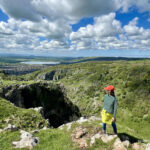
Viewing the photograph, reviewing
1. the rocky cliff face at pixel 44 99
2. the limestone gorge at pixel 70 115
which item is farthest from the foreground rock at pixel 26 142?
the rocky cliff face at pixel 44 99

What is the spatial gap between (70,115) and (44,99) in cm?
1983

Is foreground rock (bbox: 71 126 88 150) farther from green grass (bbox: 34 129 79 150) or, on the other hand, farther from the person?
the person

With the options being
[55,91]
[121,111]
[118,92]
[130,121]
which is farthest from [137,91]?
[55,91]

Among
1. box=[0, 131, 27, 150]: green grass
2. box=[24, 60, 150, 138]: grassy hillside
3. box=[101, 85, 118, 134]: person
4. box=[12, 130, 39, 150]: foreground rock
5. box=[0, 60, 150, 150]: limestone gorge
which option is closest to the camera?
box=[0, 131, 27, 150]: green grass

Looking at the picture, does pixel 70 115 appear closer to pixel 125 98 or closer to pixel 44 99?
pixel 44 99

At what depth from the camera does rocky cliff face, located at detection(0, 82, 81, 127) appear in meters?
47.4

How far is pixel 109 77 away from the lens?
358 feet

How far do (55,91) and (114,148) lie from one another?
59194 millimetres

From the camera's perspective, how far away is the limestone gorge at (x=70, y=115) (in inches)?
393

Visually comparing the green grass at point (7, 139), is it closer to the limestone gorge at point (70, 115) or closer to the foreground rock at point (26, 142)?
the limestone gorge at point (70, 115)

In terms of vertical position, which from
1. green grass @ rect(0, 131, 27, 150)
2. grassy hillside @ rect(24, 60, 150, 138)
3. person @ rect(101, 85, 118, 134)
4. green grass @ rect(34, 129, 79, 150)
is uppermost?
person @ rect(101, 85, 118, 134)

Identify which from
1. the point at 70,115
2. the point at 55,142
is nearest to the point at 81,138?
the point at 55,142

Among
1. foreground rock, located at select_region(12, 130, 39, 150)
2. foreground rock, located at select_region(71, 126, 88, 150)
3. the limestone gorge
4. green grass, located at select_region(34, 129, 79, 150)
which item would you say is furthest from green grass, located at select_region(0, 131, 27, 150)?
foreground rock, located at select_region(71, 126, 88, 150)

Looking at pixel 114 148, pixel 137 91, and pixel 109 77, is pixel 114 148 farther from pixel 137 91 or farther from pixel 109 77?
pixel 109 77
